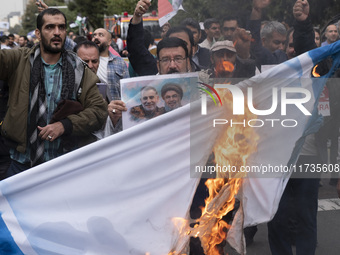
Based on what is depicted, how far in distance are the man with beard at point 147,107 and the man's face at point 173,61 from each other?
28 centimetres

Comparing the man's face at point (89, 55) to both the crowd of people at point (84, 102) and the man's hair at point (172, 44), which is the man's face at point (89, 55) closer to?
the crowd of people at point (84, 102)

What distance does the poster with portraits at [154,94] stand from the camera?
3.97 m

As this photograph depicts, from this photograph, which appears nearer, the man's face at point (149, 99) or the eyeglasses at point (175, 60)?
the man's face at point (149, 99)

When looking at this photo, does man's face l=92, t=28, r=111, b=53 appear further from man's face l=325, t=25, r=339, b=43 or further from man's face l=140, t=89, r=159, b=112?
man's face l=140, t=89, r=159, b=112

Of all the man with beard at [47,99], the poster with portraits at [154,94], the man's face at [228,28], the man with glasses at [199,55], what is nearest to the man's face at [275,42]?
the man's face at [228,28]

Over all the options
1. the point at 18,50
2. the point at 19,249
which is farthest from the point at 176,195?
the point at 18,50

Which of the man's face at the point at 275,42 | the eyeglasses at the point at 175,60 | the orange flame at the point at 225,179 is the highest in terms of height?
the man's face at the point at 275,42

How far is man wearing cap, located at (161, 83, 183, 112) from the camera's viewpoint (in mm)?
3977

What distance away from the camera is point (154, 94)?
398cm

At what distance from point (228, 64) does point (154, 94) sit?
69 centimetres

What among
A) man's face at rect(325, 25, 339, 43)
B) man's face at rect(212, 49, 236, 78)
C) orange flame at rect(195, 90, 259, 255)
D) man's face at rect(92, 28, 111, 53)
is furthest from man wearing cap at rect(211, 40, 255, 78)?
man's face at rect(92, 28, 111, 53)

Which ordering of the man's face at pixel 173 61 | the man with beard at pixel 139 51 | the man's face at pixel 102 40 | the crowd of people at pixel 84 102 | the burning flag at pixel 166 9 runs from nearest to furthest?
the crowd of people at pixel 84 102 → the man's face at pixel 173 61 → the man with beard at pixel 139 51 → the burning flag at pixel 166 9 → the man's face at pixel 102 40

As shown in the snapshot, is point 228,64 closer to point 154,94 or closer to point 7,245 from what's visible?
point 154,94

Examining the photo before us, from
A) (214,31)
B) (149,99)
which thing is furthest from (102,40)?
(149,99)
